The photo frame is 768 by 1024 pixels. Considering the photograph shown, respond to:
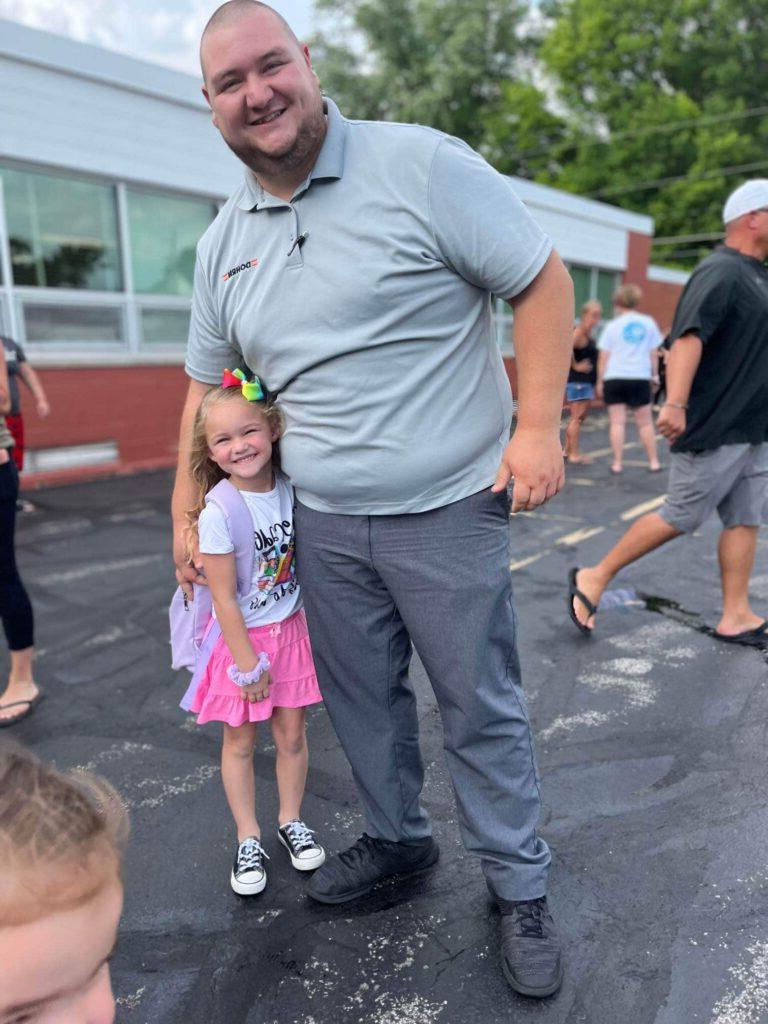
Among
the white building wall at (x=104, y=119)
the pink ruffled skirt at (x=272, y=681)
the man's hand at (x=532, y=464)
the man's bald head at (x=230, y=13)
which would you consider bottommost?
the pink ruffled skirt at (x=272, y=681)

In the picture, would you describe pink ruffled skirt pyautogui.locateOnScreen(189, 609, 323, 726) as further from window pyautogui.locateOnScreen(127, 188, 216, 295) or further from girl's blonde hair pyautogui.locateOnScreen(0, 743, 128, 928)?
window pyautogui.locateOnScreen(127, 188, 216, 295)

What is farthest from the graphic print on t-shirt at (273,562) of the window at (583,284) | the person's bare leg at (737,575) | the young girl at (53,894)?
the window at (583,284)

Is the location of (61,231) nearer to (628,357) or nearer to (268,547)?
(628,357)

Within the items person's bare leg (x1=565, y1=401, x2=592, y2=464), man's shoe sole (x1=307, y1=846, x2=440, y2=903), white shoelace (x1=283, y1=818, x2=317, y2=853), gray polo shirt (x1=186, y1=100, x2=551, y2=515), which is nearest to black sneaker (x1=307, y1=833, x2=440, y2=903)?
man's shoe sole (x1=307, y1=846, x2=440, y2=903)

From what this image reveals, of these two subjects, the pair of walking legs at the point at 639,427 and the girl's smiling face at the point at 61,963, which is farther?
the pair of walking legs at the point at 639,427

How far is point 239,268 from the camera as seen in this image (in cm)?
197

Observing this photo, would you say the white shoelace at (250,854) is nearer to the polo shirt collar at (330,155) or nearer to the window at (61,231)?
the polo shirt collar at (330,155)

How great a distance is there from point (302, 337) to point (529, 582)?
343 centimetres

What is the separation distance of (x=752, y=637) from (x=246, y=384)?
2875 mm

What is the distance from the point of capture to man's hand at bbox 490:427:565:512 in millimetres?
1810

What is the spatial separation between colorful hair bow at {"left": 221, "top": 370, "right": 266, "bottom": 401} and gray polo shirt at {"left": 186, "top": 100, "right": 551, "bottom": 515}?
2.7 inches

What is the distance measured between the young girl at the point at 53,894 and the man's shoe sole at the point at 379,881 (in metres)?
1.31

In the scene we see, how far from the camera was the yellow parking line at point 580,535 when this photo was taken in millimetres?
6031

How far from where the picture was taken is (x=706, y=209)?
31.0 metres
